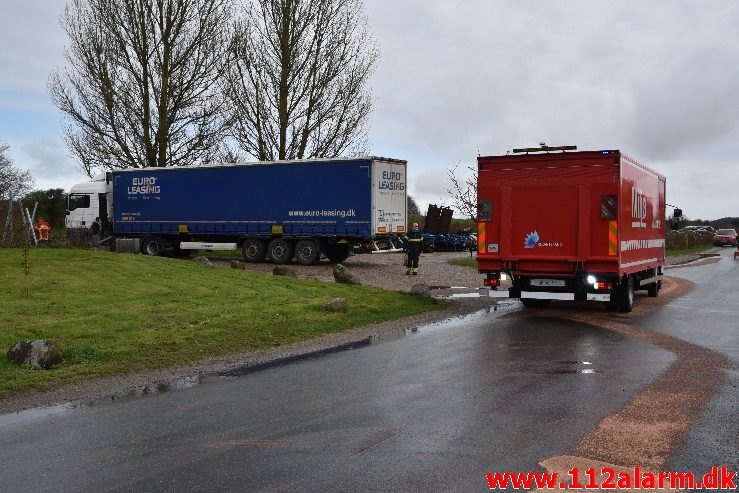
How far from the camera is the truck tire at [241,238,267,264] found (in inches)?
1113

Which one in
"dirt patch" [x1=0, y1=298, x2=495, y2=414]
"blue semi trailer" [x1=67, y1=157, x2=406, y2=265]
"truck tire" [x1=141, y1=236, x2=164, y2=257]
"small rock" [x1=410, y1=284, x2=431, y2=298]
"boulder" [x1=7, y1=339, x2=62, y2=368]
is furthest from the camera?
"truck tire" [x1=141, y1=236, x2=164, y2=257]

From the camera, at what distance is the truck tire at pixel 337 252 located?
91.2ft

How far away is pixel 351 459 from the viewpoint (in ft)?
16.9

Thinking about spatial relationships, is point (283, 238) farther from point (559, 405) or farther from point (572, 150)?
point (559, 405)

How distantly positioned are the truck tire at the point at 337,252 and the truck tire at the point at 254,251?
2.60 m

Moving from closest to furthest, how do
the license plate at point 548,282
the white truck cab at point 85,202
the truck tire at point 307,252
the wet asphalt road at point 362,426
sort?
the wet asphalt road at point 362,426, the license plate at point 548,282, the truck tire at point 307,252, the white truck cab at point 85,202

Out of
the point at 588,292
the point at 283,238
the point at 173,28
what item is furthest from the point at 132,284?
the point at 173,28

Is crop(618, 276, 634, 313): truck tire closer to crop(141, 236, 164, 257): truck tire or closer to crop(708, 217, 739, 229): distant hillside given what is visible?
crop(141, 236, 164, 257): truck tire

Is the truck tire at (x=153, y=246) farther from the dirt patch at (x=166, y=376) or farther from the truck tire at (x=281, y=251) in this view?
the dirt patch at (x=166, y=376)

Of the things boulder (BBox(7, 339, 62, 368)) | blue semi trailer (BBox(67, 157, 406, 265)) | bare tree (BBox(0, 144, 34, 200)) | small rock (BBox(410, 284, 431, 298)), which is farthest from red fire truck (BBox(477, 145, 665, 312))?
bare tree (BBox(0, 144, 34, 200))

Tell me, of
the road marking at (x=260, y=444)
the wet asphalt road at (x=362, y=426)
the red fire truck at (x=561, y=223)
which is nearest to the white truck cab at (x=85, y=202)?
the red fire truck at (x=561, y=223)

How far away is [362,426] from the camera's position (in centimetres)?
605

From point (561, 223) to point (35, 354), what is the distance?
31.1ft

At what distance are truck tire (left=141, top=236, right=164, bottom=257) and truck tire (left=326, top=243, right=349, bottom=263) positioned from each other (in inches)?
300
